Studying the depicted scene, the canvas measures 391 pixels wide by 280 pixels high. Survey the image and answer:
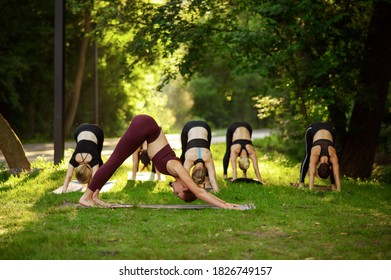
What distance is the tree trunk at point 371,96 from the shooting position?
639 inches

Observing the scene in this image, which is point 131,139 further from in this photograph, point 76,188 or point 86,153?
point 76,188

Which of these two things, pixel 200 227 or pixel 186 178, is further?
pixel 186 178

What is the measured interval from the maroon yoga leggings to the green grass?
2.39 feet

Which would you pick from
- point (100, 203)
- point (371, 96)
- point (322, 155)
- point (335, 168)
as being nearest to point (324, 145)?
point (322, 155)

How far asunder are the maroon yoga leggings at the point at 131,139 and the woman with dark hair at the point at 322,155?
414cm

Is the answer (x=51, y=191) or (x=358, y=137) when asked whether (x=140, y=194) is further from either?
(x=358, y=137)

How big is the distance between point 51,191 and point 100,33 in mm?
7411

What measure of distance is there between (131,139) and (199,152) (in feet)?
9.77

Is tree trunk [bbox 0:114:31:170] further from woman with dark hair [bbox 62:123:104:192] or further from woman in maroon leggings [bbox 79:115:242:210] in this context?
woman in maroon leggings [bbox 79:115:242:210]

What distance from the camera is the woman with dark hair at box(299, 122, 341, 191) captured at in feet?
39.6

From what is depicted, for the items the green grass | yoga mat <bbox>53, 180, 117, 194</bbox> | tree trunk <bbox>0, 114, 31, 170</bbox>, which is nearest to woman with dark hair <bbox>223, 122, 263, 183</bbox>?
the green grass

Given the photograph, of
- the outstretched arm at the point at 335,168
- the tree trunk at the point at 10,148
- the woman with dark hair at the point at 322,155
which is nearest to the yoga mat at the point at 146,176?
the tree trunk at the point at 10,148

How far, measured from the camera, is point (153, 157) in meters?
9.20

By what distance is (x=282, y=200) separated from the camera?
1112 cm
